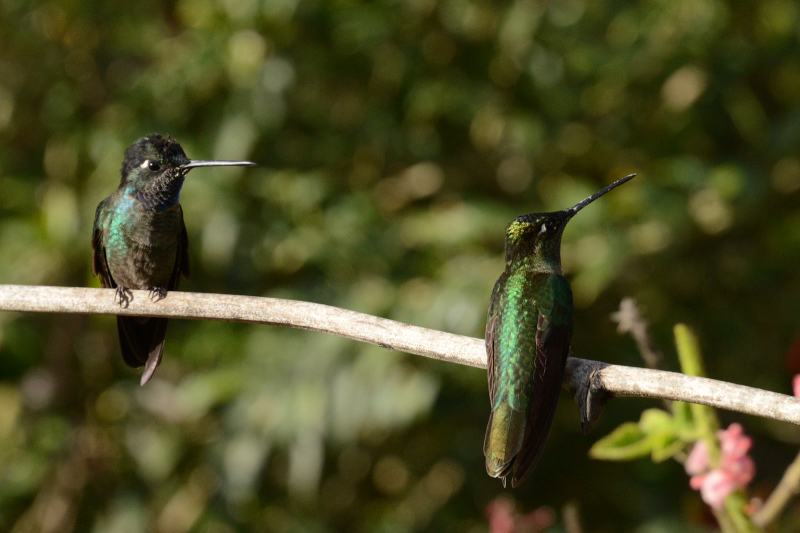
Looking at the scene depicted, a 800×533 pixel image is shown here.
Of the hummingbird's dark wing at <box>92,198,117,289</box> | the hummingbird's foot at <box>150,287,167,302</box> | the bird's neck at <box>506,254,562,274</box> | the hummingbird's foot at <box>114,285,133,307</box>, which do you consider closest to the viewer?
the bird's neck at <box>506,254,562,274</box>

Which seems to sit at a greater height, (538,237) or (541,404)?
(538,237)

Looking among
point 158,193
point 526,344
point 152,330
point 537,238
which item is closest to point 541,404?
point 526,344

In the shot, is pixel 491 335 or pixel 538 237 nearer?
pixel 491 335

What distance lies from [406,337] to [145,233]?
4.69 ft

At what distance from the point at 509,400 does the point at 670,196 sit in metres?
1.93

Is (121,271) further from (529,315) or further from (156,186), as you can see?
(529,315)

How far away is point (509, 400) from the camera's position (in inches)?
85.4

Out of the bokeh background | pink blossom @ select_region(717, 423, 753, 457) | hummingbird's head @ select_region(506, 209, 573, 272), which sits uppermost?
hummingbird's head @ select_region(506, 209, 573, 272)

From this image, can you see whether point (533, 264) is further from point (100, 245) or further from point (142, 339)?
point (100, 245)

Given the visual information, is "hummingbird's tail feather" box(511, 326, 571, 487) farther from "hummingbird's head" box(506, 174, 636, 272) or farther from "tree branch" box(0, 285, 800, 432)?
"hummingbird's head" box(506, 174, 636, 272)

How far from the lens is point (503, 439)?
211 centimetres

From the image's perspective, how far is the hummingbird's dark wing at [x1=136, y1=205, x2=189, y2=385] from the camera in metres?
3.22

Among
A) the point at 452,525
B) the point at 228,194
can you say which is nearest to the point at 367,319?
the point at 228,194

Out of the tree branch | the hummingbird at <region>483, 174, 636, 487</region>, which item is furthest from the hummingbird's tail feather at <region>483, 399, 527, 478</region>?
the tree branch
